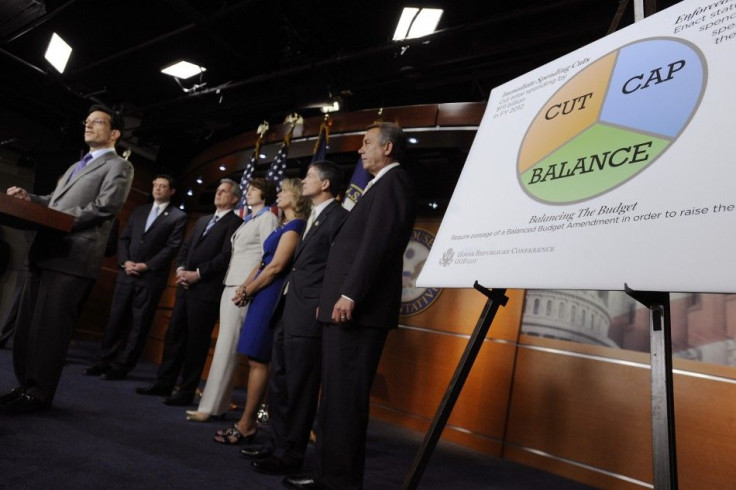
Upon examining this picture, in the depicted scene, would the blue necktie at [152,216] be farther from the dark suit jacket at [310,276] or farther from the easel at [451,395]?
the easel at [451,395]

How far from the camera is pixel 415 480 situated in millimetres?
1074

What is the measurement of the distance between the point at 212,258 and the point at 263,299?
0.92 meters

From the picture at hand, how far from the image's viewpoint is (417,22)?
12.8ft

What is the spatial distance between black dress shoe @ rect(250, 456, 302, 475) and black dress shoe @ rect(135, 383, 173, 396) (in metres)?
1.59

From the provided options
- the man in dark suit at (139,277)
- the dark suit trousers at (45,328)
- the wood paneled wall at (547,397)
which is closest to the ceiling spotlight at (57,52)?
the man in dark suit at (139,277)

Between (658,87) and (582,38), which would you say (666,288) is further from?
(582,38)

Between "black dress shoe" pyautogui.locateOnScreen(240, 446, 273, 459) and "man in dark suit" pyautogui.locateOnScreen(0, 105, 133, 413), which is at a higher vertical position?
→ "man in dark suit" pyautogui.locateOnScreen(0, 105, 133, 413)

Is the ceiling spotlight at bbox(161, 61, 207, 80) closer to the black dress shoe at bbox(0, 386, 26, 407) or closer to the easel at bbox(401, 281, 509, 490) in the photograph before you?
the black dress shoe at bbox(0, 386, 26, 407)

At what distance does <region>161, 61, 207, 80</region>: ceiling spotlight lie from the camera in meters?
5.28

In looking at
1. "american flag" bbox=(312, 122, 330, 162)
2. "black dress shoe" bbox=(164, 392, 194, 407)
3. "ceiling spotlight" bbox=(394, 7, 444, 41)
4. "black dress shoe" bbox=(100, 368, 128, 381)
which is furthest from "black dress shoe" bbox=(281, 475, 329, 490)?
"ceiling spotlight" bbox=(394, 7, 444, 41)

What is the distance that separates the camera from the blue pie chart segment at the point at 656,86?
33.7 inches

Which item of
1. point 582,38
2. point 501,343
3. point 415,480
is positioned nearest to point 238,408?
point 501,343

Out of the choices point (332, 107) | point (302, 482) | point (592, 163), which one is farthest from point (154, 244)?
point (592, 163)

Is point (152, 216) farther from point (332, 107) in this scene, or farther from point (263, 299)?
point (263, 299)
